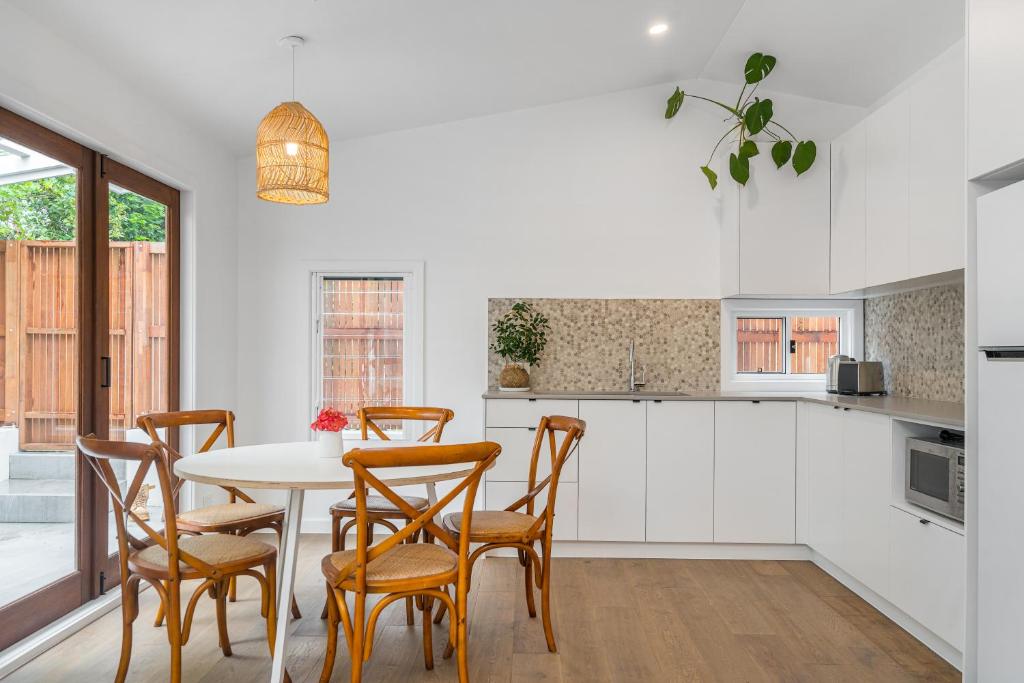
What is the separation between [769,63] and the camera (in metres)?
3.90

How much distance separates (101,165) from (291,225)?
4.82ft

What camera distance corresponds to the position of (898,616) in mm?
2979

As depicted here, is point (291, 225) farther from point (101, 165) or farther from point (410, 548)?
point (410, 548)

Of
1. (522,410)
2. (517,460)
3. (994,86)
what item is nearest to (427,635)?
(517,460)

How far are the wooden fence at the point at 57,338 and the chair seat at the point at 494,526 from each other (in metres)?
1.78

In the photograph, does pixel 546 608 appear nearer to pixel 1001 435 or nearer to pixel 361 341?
pixel 1001 435

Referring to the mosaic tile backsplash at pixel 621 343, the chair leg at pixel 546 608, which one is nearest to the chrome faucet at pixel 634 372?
the mosaic tile backsplash at pixel 621 343

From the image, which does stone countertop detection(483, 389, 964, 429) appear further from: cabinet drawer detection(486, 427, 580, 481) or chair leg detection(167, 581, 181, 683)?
chair leg detection(167, 581, 181, 683)

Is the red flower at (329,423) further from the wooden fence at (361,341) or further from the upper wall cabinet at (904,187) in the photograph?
the upper wall cabinet at (904,187)

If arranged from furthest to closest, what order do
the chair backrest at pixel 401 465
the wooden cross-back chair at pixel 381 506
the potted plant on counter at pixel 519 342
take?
the potted plant on counter at pixel 519 342 → the wooden cross-back chair at pixel 381 506 → the chair backrest at pixel 401 465

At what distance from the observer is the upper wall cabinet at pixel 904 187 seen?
2.82 meters

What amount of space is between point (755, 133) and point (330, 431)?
3121mm

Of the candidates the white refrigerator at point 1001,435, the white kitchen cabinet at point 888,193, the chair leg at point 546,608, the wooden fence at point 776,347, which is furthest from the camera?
the wooden fence at point 776,347

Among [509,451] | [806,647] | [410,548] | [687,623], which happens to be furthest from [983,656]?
[509,451]
